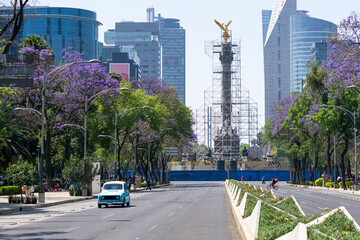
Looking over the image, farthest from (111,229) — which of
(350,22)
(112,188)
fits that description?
(350,22)

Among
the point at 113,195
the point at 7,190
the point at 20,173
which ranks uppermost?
the point at 20,173

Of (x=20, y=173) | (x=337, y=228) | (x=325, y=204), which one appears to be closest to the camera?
(x=337, y=228)

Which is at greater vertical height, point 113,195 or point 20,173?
point 20,173

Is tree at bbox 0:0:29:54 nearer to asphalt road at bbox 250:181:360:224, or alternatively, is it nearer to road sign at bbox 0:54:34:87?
road sign at bbox 0:54:34:87

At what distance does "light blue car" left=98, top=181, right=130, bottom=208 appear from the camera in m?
36.5

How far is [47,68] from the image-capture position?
58250 millimetres

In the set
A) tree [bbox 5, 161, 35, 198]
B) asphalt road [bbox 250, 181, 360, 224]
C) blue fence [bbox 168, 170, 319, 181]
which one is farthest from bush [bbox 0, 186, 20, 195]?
blue fence [bbox 168, 170, 319, 181]

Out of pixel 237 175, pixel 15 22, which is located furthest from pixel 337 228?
pixel 237 175

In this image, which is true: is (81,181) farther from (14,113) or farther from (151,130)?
(151,130)

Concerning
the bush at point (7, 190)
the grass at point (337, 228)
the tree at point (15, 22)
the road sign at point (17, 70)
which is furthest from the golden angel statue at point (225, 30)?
the grass at point (337, 228)

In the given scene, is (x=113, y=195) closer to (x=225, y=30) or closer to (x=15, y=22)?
(x=15, y=22)

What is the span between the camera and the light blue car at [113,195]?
120 feet

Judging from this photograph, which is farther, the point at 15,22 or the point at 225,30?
the point at 225,30

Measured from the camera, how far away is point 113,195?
36656 millimetres
